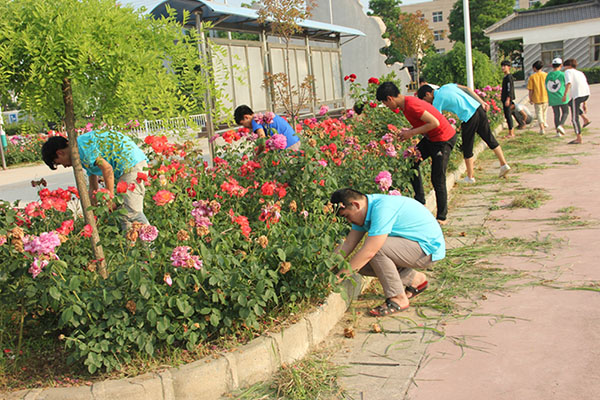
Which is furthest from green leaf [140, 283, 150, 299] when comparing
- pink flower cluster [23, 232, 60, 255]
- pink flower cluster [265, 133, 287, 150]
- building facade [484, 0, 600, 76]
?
building facade [484, 0, 600, 76]

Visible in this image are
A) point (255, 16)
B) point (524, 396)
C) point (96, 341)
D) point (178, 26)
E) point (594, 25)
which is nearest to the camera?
point (524, 396)

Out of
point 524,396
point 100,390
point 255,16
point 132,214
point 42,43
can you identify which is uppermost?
point 255,16

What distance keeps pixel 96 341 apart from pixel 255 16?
12.0m

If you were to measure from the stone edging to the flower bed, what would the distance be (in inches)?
5.2

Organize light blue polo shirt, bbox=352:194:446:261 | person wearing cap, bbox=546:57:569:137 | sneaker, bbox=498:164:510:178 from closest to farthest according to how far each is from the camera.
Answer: light blue polo shirt, bbox=352:194:446:261 < sneaker, bbox=498:164:510:178 < person wearing cap, bbox=546:57:569:137

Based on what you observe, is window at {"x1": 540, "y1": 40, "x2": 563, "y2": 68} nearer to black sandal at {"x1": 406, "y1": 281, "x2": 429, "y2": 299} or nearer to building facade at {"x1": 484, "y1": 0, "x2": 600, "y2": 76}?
building facade at {"x1": 484, "y1": 0, "x2": 600, "y2": 76}

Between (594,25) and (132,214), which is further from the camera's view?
(594,25)

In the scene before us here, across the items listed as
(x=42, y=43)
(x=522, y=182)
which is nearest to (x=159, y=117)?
(x=42, y=43)

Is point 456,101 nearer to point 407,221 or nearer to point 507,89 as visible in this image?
point 407,221

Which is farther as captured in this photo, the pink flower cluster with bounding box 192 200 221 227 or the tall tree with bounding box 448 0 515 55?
the tall tree with bounding box 448 0 515 55

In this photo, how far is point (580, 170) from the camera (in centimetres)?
848

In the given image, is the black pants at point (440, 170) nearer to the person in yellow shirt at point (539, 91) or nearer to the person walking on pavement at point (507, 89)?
the person walking on pavement at point (507, 89)

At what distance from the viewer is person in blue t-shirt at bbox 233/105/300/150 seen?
18.7 ft

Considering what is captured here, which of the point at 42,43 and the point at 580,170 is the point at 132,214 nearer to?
the point at 42,43
